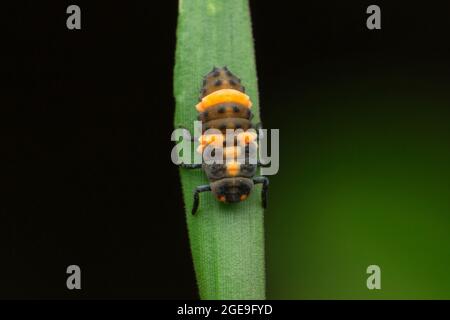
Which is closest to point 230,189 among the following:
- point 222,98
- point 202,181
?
point 202,181

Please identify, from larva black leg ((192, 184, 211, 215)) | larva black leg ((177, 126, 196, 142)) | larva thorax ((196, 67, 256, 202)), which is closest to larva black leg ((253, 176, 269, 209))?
larva thorax ((196, 67, 256, 202))

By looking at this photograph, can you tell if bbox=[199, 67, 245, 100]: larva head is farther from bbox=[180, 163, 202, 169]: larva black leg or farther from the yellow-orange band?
bbox=[180, 163, 202, 169]: larva black leg

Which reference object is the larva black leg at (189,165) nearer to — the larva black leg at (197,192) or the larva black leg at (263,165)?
the larva black leg at (197,192)

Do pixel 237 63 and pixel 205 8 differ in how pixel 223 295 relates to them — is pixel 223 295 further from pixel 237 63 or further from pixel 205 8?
pixel 205 8

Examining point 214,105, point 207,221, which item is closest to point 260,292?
point 207,221

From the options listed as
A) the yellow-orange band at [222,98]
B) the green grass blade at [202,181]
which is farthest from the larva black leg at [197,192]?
the yellow-orange band at [222,98]

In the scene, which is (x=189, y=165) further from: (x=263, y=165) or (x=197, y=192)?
(x=263, y=165)
